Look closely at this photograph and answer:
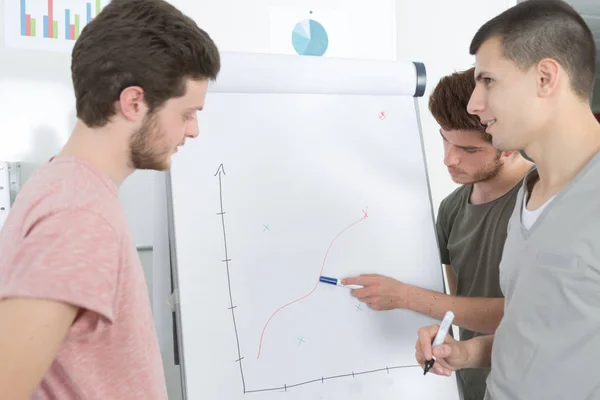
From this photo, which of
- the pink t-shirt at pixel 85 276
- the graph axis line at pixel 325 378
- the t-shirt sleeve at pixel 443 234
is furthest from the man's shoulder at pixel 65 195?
the t-shirt sleeve at pixel 443 234

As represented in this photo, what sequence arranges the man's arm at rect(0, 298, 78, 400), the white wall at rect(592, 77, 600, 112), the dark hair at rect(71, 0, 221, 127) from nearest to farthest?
the man's arm at rect(0, 298, 78, 400), the dark hair at rect(71, 0, 221, 127), the white wall at rect(592, 77, 600, 112)

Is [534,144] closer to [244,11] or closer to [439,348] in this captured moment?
[439,348]

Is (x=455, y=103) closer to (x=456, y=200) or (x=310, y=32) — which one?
(x=456, y=200)

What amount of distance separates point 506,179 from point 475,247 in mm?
186

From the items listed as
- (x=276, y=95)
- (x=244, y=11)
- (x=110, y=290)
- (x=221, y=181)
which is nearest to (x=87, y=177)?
(x=110, y=290)

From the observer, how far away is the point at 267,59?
1343 mm

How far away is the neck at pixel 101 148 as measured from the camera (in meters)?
0.76


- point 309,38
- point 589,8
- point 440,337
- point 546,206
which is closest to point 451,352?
point 440,337

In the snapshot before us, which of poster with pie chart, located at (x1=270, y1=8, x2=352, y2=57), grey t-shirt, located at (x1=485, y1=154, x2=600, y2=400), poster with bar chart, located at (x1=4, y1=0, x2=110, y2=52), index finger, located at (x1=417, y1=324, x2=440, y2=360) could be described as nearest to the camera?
grey t-shirt, located at (x1=485, y1=154, x2=600, y2=400)

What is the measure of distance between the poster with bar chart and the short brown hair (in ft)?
3.19

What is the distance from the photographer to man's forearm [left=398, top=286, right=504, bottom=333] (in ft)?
4.23

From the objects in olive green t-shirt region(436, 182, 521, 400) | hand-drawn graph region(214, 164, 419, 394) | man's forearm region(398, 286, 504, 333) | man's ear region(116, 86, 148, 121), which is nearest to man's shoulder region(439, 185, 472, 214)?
olive green t-shirt region(436, 182, 521, 400)

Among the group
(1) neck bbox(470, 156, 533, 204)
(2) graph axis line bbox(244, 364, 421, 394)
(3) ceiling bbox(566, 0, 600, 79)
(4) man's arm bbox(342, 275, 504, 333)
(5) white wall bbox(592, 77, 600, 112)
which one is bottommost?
(2) graph axis line bbox(244, 364, 421, 394)

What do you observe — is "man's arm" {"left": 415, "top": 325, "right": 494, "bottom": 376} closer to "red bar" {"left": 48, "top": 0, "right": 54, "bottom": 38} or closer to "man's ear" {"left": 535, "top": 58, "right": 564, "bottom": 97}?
"man's ear" {"left": 535, "top": 58, "right": 564, "bottom": 97}
